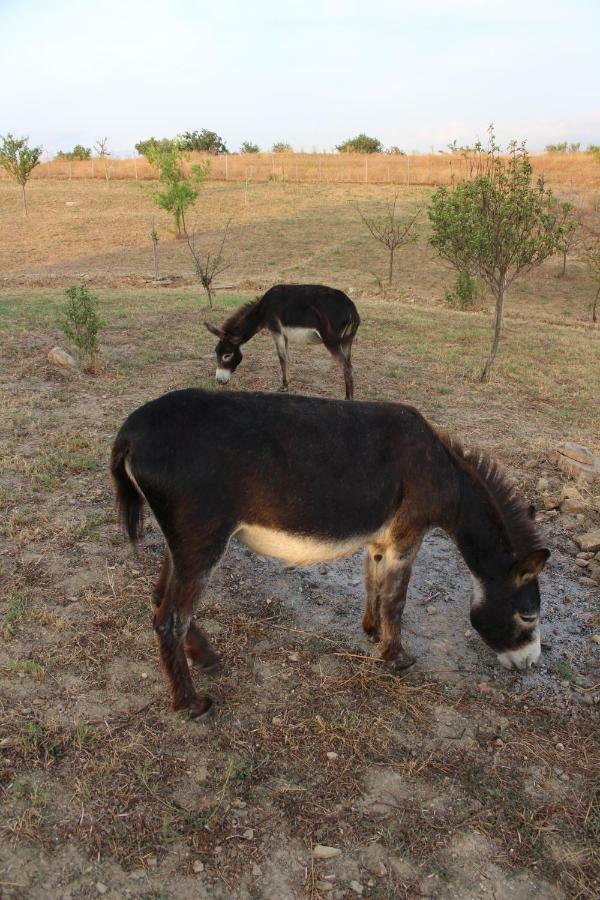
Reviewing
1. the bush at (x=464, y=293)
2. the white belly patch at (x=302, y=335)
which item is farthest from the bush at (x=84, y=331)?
the bush at (x=464, y=293)

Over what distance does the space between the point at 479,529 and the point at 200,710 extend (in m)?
2.11

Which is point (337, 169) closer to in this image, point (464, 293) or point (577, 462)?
point (464, 293)

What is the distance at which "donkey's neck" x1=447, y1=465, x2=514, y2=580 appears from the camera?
3.98 m

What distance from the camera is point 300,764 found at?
11.3ft

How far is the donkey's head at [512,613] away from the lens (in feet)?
12.8

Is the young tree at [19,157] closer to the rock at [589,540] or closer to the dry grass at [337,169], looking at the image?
the dry grass at [337,169]

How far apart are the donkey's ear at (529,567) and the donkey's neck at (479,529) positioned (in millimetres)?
109

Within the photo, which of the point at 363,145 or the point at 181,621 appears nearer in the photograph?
the point at 181,621

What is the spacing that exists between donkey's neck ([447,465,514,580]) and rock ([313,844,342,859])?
1.87 metres

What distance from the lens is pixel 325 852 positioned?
9.66 feet

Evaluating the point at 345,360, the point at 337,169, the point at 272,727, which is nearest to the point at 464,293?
the point at 345,360

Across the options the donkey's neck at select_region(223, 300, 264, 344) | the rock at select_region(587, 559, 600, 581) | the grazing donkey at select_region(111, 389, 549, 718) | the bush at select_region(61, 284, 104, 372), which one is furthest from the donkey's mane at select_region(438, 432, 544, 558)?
the bush at select_region(61, 284, 104, 372)

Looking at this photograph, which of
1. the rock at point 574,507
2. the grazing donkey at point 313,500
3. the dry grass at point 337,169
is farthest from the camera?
the dry grass at point 337,169

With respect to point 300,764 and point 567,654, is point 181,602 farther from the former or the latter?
point 567,654
